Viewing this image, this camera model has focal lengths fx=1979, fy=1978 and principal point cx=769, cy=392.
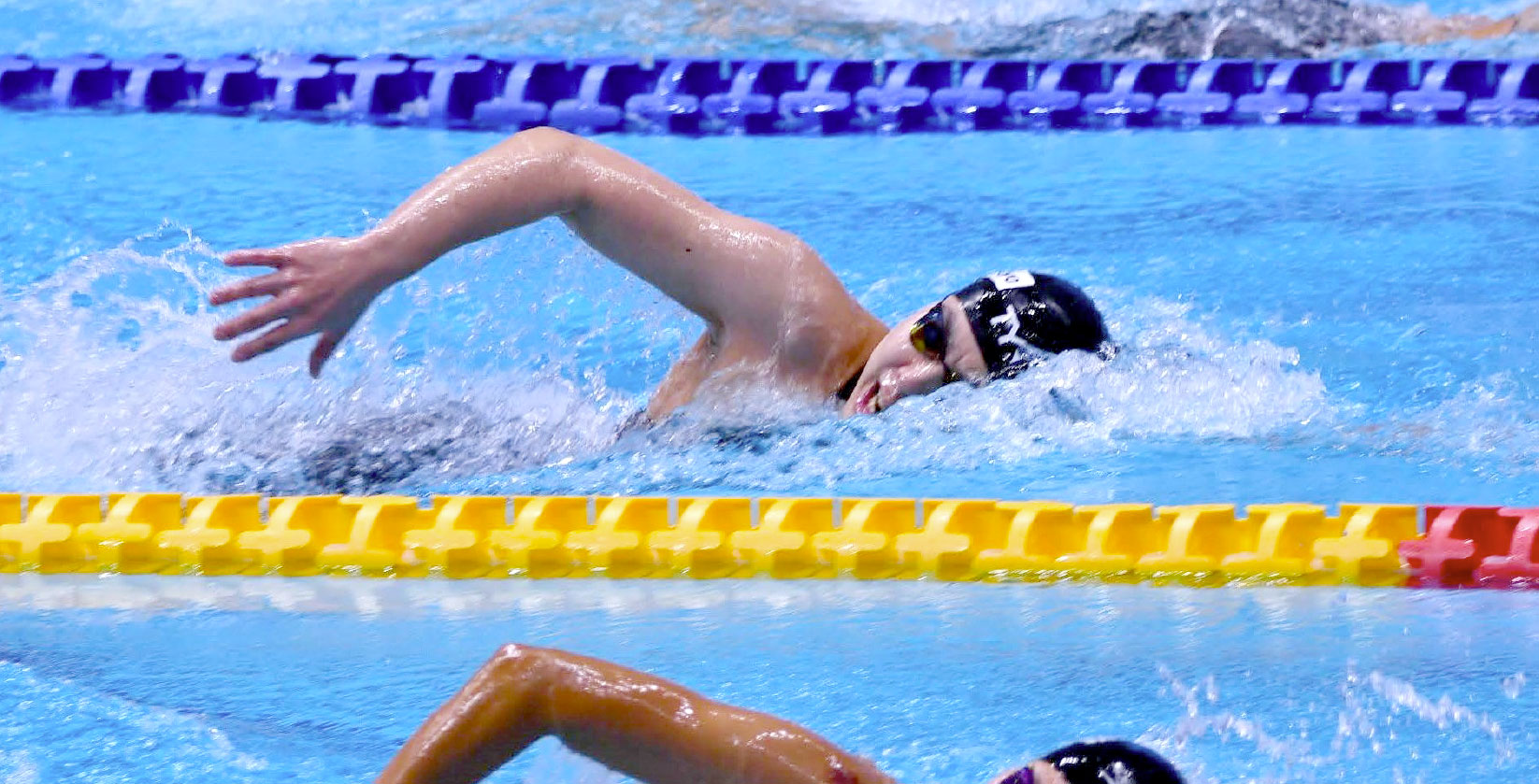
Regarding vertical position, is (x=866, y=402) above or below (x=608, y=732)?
below

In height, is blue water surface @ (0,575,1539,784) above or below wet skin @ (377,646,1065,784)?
below

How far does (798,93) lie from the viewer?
6.61m

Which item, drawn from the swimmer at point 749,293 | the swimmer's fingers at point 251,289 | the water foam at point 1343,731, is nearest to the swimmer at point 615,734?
the water foam at point 1343,731

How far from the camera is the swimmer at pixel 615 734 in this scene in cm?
179

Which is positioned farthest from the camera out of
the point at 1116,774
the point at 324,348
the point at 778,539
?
the point at 778,539

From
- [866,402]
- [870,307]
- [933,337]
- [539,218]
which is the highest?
[539,218]

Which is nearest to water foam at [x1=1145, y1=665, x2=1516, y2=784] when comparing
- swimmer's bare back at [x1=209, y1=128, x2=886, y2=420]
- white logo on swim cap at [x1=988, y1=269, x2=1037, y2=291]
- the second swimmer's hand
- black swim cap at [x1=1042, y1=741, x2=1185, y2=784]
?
black swim cap at [x1=1042, y1=741, x2=1185, y2=784]

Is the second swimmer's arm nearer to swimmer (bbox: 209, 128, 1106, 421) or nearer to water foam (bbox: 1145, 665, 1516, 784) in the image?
swimmer (bbox: 209, 128, 1106, 421)

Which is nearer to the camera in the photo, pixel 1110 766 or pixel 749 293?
pixel 1110 766

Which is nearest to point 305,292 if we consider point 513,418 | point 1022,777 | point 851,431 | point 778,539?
point 778,539

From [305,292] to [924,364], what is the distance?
112cm

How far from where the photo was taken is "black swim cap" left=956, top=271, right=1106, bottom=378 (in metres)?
3.42

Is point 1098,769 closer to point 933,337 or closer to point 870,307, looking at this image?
point 933,337

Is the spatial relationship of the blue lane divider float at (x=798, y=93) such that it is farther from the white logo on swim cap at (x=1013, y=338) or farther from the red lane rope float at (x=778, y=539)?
the red lane rope float at (x=778, y=539)
